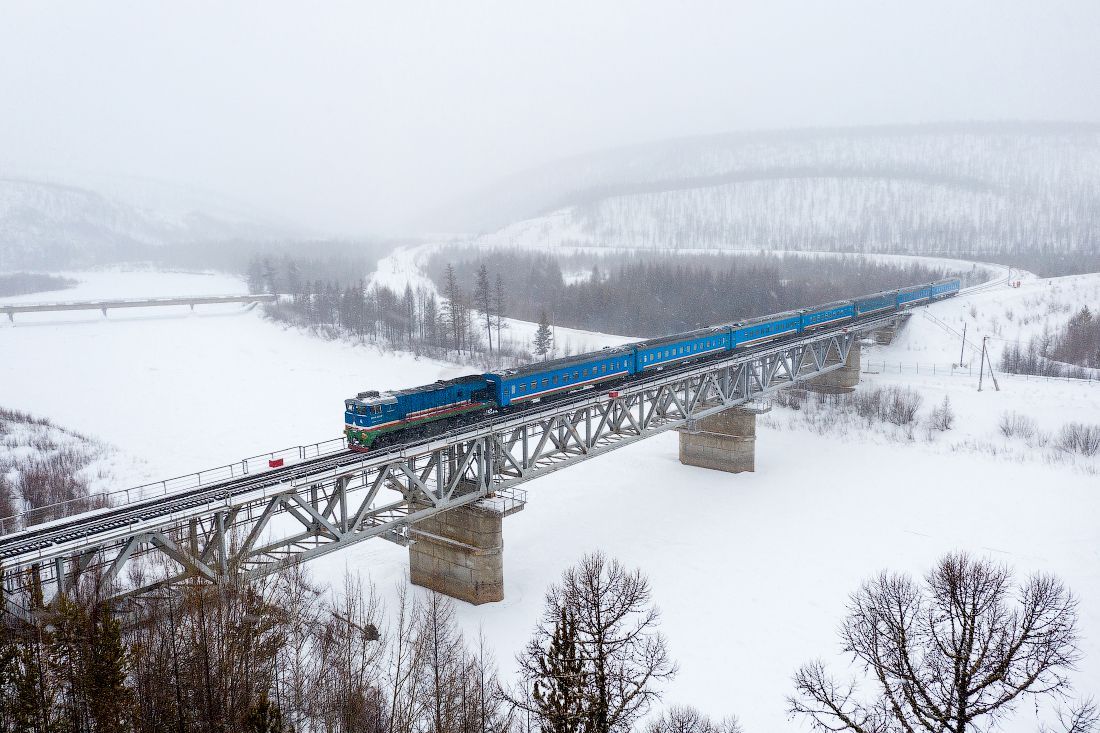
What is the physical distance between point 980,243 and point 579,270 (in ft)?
334

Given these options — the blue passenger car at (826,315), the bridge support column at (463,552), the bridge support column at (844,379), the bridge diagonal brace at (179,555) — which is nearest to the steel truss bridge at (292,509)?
the bridge diagonal brace at (179,555)

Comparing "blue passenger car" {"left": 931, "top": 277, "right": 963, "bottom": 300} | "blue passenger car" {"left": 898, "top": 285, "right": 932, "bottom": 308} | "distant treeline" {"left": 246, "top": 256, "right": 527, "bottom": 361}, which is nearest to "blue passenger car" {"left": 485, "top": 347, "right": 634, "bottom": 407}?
"distant treeline" {"left": 246, "top": 256, "right": 527, "bottom": 361}

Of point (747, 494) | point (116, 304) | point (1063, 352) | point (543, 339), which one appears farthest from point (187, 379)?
point (1063, 352)

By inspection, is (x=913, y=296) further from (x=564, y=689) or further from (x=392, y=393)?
(x=564, y=689)

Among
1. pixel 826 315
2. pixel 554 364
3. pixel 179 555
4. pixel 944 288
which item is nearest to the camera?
pixel 179 555

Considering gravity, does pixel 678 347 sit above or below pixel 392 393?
below

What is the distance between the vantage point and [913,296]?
74688 millimetres

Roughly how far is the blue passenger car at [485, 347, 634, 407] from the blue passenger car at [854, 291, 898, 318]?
3485 cm

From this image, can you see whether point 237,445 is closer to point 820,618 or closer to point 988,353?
point 820,618

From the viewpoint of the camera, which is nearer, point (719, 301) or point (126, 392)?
point (126, 392)

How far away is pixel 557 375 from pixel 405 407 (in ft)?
28.0

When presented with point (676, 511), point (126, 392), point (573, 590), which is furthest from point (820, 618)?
point (126, 392)

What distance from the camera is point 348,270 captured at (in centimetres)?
17262

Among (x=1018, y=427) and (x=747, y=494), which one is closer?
(x=747, y=494)
